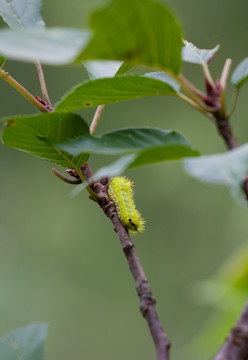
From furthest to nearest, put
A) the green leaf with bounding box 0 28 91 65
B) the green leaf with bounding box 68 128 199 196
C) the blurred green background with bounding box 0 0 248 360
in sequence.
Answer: the blurred green background with bounding box 0 0 248 360
the green leaf with bounding box 68 128 199 196
the green leaf with bounding box 0 28 91 65

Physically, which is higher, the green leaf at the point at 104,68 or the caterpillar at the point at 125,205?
the green leaf at the point at 104,68

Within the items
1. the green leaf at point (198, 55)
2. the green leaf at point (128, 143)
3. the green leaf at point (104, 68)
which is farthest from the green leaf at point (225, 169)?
the green leaf at point (104, 68)

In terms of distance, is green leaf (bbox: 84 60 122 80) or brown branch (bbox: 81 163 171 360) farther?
green leaf (bbox: 84 60 122 80)

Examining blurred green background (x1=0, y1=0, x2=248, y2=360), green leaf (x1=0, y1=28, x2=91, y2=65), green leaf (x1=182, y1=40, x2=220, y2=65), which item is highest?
green leaf (x1=0, y1=28, x2=91, y2=65)

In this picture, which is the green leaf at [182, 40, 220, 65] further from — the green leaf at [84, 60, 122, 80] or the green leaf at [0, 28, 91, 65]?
the green leaf at [0, 28, 91, 65]

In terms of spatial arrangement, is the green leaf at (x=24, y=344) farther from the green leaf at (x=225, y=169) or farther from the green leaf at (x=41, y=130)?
the green leaf at (x=225, y=169)

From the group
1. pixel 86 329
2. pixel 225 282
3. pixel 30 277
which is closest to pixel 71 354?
pixel 86 329

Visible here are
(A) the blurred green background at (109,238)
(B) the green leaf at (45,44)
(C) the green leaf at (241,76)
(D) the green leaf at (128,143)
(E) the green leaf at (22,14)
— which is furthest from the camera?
(A) the blurred green background at (109,238)

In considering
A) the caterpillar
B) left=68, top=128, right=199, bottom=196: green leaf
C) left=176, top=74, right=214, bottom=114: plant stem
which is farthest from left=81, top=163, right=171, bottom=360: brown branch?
left=176, top=74, right=214, bottom=114: plant stem

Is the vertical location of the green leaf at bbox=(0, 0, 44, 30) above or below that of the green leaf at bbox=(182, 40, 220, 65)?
above
